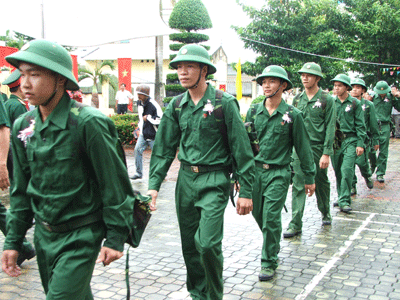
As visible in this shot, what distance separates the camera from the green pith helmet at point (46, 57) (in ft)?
9.11

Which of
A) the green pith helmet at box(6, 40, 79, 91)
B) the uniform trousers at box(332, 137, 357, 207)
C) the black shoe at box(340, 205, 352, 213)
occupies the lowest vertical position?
the black shoe at box(340, 205, 352, 213)

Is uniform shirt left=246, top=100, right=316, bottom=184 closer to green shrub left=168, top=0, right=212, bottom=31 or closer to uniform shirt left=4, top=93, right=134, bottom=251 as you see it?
uniform shirt left=4, top=93, right=134, bottom=251

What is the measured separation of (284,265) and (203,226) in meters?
1.98

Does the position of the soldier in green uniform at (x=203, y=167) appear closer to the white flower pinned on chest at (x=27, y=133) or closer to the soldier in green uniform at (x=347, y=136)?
the white flower pinned on chest at (x=27, y=133)

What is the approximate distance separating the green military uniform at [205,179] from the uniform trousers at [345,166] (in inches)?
180

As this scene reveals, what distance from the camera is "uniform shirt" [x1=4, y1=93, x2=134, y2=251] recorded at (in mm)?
2834

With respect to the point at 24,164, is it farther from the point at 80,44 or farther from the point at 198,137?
the point at 80,44

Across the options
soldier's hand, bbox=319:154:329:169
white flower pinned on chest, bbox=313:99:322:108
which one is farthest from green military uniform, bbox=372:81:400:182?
soldier's hand, bbox=319:154:329:169

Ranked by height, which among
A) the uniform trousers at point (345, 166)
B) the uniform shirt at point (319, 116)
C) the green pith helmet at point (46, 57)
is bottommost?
the uniform trousers at point (345, 166)

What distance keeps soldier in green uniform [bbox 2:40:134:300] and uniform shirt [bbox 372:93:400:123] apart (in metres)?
10.6

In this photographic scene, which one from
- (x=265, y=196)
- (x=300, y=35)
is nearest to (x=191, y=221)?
(x=265, y=196)

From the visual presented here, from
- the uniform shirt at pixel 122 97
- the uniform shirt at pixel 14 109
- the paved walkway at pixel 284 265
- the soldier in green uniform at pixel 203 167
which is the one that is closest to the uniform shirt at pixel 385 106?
the paved walkway at pixel 284 265

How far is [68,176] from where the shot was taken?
9.33 ft

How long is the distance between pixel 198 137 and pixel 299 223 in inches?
Answer: 122
